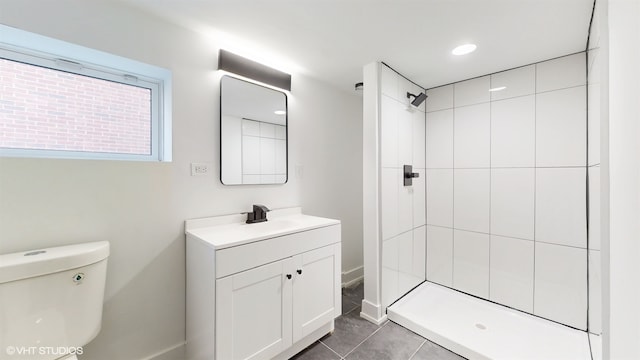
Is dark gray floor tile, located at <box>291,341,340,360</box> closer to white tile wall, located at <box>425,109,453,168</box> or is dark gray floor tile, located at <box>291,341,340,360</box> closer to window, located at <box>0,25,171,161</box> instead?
window, located at <box>0,25,171,161</box>

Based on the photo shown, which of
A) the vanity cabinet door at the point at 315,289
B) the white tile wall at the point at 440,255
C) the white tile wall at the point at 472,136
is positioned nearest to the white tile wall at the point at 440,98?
the white tile wall at the point at 472,136

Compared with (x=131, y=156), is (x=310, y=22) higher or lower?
higher

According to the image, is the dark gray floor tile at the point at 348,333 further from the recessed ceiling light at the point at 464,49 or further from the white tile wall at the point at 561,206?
the recessed ceiling light at the point at 464,49

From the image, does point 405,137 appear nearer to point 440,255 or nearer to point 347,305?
point 440,255

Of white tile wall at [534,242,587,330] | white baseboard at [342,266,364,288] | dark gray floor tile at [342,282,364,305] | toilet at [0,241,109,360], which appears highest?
toilet at [0,241,109,360]

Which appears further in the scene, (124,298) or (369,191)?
(369,191)

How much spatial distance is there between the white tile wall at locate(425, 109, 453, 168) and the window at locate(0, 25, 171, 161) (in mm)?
2348

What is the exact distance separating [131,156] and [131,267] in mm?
663

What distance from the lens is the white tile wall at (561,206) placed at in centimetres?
173

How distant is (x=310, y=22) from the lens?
4.63 ft

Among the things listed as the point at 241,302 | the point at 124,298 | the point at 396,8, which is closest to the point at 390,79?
the point at 396,8

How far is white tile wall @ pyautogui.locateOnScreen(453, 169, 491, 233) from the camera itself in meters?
2.15

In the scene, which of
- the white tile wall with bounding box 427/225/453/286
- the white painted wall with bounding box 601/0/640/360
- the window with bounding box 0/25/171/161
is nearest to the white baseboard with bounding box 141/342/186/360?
the window with bounding box 0/25/171/161

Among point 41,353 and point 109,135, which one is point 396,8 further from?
point 41,353
